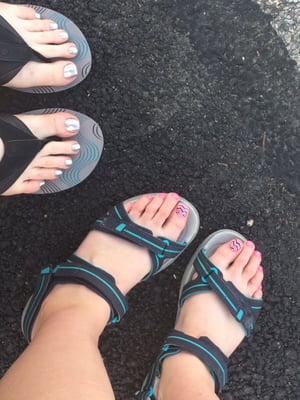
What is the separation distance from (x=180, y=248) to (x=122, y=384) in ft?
1.37

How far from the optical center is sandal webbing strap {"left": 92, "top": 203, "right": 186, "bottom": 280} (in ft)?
4.28

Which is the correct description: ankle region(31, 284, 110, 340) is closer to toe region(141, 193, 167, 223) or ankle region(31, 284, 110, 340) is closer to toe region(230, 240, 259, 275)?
toe region(141, 193, 167, 223)

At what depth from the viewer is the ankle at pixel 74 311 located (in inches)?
44.1

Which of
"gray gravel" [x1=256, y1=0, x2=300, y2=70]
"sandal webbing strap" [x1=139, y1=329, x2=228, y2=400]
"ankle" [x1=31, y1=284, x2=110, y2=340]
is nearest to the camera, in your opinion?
"ankle" [x1=31, y1=284, x2=110, y2=340]

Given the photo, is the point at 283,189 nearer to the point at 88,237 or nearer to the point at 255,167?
the point at 255,167

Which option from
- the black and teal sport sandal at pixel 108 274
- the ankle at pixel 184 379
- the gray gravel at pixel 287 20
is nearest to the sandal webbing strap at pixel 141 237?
the black and teal sport sandal at pixel 108 274

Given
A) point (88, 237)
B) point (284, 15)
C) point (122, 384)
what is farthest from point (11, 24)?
point (122, 384)

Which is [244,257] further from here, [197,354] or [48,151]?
[48,151]

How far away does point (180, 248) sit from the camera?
1.32 metres

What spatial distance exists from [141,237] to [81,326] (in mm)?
306

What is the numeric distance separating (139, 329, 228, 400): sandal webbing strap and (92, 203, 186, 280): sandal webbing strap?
7.4 inches

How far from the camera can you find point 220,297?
130cm

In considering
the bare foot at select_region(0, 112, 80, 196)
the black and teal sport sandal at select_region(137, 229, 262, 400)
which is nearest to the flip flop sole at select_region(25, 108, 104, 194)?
the bare foot at select_region(0, 112, 80, 196)

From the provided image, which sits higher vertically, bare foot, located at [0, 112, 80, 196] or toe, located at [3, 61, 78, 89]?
toe, located at [3, 61, 78, 89]
